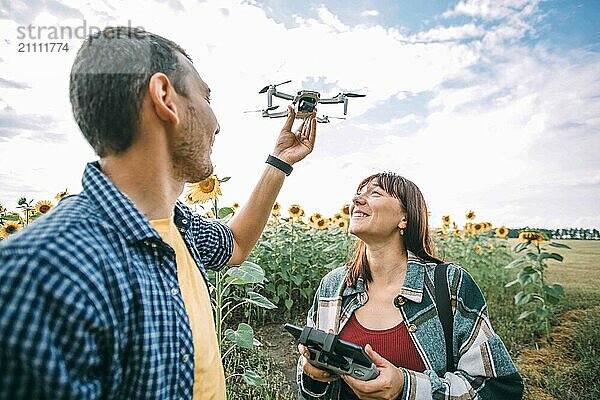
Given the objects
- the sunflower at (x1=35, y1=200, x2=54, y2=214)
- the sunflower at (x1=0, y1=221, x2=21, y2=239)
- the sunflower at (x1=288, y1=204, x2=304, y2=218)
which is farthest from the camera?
the sunflower at (x1=288, y1=204, x2=304, y2=218)

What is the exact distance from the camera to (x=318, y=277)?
5.95m

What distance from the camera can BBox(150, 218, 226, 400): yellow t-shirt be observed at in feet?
3.64

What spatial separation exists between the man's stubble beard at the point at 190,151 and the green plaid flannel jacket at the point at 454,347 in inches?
39.9

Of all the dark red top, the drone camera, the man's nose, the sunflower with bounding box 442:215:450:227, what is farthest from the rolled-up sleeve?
the sunflower with bounding box 442:215:450:227

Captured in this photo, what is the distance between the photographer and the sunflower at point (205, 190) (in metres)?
2.77

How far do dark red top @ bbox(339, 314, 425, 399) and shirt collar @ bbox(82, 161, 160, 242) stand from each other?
3.83 feet

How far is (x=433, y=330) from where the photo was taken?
1874 mm

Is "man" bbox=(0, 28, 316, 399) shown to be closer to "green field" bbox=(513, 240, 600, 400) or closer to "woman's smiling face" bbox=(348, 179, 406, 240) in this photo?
"woman's smiling face" bbox=(348, 179, 406, 240)

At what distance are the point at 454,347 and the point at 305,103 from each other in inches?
41.6

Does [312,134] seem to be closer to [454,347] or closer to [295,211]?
[454,347]

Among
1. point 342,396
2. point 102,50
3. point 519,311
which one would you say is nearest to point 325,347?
point 342,396

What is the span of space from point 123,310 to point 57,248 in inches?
6.5

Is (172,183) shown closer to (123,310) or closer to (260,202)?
(123,310)

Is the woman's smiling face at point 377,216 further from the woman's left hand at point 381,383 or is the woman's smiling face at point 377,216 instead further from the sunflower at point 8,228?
the sunflower at point 8,228
